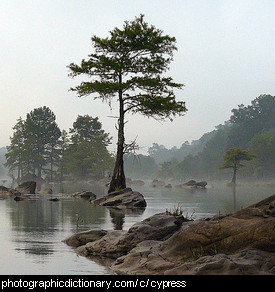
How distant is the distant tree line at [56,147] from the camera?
4240 inches

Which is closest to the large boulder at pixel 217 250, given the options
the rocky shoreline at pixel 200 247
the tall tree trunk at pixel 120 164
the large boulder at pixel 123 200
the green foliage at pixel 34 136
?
the rocky shoreline at pixel 200 247

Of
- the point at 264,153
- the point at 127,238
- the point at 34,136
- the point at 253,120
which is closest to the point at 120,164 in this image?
the point at 127,238

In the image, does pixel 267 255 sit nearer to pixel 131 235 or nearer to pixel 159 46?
pixel 131 235

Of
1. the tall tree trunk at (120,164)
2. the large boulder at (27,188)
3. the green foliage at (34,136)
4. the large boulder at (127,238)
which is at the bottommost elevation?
the large boulder at (127,238)

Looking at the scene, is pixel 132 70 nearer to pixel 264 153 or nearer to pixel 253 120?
pixel 264 153

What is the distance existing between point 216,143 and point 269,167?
60.0 m

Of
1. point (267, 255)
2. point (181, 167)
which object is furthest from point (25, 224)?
point (181, 167)

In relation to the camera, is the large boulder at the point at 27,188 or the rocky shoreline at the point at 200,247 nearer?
the rocky shoreline at the point at 200,247

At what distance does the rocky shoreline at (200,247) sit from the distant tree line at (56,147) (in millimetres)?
96788

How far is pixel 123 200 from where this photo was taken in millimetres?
29453

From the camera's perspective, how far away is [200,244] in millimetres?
10359

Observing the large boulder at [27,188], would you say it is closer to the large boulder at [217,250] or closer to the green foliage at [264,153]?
the large boulder at [217,250]

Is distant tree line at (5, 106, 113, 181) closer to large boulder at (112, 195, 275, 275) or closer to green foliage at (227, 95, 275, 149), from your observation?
green foliage at (227, 95, 275, 149)

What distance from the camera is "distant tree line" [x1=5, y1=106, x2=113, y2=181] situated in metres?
108
